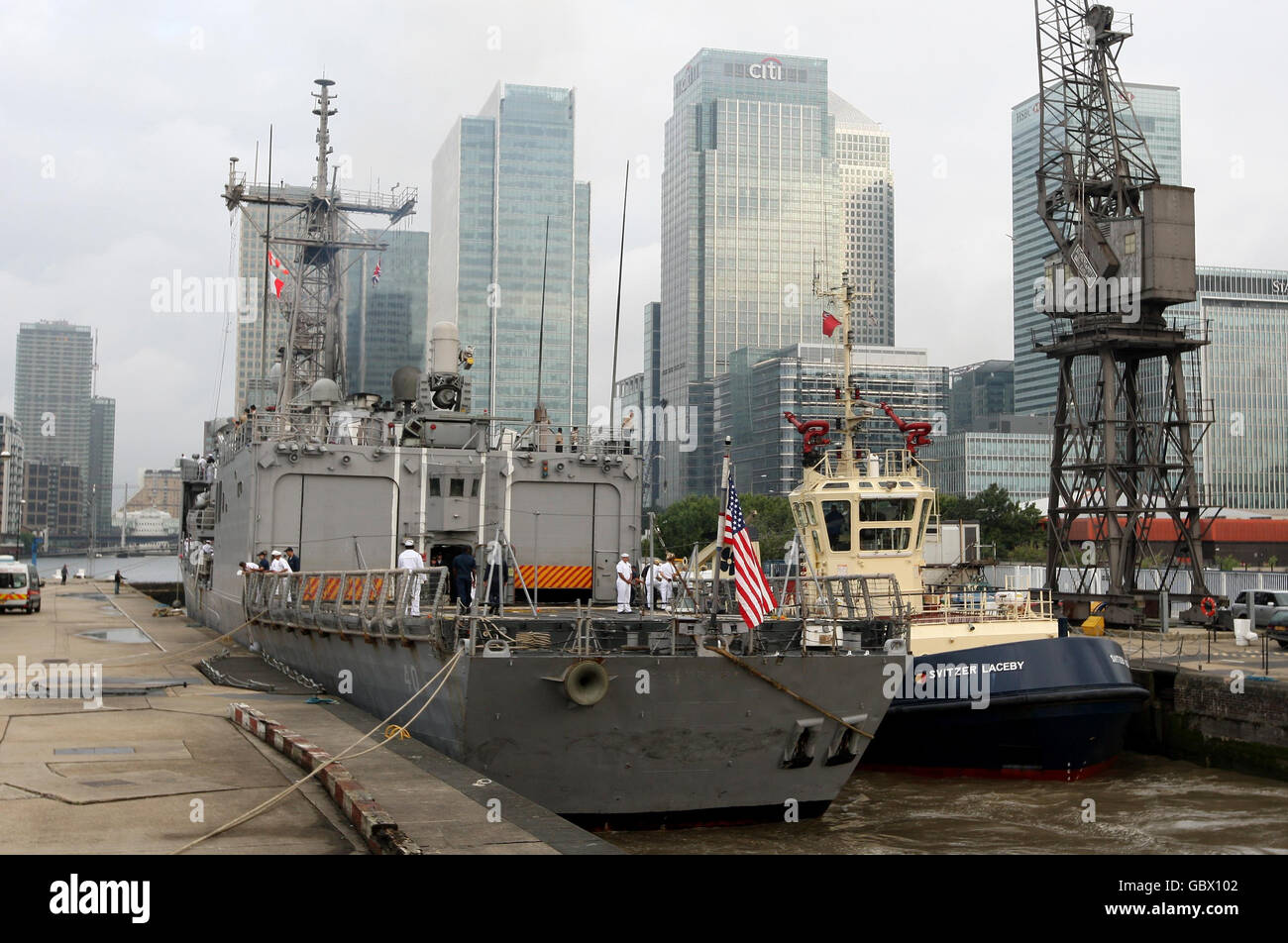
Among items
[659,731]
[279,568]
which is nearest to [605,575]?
[279,568]

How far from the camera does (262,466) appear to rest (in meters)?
21.3

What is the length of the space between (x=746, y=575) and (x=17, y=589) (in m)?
29.9

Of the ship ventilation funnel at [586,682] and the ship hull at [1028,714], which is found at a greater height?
the ship ventilation funnel at [586,682]

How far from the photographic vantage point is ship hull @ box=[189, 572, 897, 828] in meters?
11.7

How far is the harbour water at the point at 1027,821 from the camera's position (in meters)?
12.7

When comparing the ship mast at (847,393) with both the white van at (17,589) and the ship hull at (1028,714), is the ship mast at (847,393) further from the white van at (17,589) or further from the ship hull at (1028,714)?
the white van at (17,589)

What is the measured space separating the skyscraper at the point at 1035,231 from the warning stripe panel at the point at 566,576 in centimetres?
15289

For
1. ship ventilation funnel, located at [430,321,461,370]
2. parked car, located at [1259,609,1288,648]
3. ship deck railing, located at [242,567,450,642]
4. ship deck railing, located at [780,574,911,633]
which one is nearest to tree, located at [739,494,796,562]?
parked car, located at [1259,609,1288,648]

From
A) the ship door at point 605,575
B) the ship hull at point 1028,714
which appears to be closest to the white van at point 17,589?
the ship door at point 605,575

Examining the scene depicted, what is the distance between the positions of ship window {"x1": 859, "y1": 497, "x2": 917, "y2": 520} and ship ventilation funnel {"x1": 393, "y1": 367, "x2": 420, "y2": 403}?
10.9 m

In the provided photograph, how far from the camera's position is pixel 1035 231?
180m

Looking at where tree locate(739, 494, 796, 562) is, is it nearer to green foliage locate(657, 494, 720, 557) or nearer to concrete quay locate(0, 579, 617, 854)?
green foliage locate(657, 494, 720, 557)
